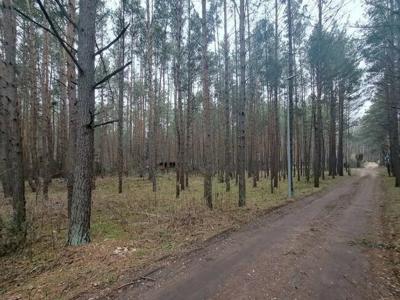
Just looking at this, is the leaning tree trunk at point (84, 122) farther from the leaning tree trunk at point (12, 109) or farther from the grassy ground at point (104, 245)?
the leaning tree trunk at point (12, 109)

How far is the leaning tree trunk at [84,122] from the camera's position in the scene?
18.1ft

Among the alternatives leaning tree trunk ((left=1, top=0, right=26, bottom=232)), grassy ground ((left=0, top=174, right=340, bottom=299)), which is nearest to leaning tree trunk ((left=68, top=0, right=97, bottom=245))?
grassy ground ((left=0, top=174, right=340, bottom=299))

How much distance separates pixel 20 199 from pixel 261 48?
Answer: 15.7 m

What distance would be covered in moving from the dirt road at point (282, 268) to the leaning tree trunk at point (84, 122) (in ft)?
7.51

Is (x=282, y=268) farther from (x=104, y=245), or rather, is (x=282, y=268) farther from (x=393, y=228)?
(x=393, y=228)

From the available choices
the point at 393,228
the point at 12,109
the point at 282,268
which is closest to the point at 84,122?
the point at 12,109

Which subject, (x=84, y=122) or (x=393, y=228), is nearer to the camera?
(x=84, y=122)

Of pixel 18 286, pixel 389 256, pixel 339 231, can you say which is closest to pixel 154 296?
pixel 18 286

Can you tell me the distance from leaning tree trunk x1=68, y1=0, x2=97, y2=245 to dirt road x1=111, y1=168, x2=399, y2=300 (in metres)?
2.29

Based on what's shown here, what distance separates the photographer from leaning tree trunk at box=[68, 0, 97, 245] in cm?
552

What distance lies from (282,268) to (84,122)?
15.1 feet

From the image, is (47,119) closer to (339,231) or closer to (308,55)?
(339,231)

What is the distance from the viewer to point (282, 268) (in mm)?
4555

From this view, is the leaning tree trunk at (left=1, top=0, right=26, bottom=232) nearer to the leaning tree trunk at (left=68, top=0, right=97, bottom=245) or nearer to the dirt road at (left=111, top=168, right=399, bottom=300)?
the leaning tree trunk at (left=68, top=0, right=97, bottom=245)
